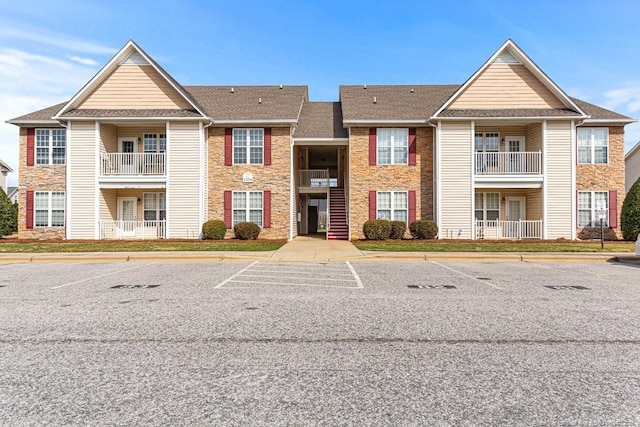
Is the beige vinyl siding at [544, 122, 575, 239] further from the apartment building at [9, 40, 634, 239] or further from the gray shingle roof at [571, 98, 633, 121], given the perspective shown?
the gray shingle roof at [571, 98, 633, 121]

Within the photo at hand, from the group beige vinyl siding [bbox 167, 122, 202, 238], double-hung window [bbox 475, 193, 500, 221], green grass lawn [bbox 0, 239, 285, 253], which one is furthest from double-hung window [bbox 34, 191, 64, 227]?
double-hung window [bbox 475, 193, 500, 221]

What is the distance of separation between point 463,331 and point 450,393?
1.93 meters

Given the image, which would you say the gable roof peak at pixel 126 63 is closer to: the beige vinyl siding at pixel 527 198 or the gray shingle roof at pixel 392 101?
the gray shingle roof at pixel 392 101

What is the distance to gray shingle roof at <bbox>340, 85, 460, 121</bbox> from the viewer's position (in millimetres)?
21906

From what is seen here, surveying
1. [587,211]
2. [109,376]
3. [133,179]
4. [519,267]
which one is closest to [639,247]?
[519,267]

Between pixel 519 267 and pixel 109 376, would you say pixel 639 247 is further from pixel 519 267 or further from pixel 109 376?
pixel 109 376

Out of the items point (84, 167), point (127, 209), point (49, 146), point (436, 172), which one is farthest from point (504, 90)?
point (49, 146)

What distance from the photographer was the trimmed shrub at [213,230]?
2047cm

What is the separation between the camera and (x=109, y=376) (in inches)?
146

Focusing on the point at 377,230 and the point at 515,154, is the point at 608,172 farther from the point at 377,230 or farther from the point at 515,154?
the point at 377,230

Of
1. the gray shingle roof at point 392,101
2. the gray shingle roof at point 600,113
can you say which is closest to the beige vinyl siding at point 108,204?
the gray shingle roof at point 392,101

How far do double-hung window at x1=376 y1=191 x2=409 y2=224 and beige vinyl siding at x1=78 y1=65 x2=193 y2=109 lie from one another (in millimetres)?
11368

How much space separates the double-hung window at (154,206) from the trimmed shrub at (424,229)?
516 inches

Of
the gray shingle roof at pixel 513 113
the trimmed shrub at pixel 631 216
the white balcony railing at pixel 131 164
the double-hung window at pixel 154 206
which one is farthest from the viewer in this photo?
the double-hung window at pixel 154 206
